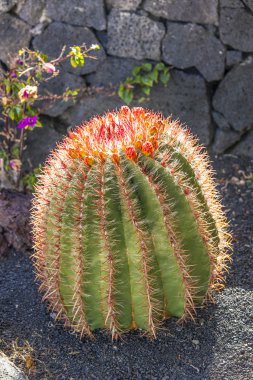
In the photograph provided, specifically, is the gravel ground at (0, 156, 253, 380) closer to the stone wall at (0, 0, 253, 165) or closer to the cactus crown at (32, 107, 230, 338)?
the cactus crown at (32, 107, 230, 338)

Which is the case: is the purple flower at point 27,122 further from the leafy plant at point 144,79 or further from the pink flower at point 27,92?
the leafy plant at point 144,79

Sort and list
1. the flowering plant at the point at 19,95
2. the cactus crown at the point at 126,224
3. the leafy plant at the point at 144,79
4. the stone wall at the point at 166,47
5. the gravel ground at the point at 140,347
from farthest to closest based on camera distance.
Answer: the leafy plant at the point at 144,79
the stone wall at the point at 166,47
the flowering plant at the point at 19,95
the gravel ground at the point at 140,347
the cactus crown at the point at 126,224

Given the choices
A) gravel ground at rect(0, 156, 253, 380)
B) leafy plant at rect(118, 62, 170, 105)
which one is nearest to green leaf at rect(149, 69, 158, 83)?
leafy plant at rect(118, 62, 170, 105)

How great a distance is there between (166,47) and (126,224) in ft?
7.18

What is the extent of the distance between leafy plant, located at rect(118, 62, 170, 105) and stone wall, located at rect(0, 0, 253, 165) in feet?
0.18

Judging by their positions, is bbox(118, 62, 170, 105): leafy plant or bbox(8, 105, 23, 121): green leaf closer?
bbox(8, 105, 23, 121): green leaf

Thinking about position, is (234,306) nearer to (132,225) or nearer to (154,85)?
(132,225)

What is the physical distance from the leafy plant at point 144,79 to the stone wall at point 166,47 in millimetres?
55

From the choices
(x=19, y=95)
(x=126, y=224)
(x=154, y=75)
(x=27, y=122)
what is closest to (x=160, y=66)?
(x=154, y=75)

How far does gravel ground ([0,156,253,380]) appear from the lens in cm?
245

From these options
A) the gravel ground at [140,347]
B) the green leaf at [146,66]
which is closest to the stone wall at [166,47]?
the green leaf at [146,66]

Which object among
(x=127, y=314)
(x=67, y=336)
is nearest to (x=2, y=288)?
(x=67, y=336)

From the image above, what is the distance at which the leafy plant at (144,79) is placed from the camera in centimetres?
424

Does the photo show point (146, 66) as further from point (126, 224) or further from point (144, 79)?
point (126, 224)
